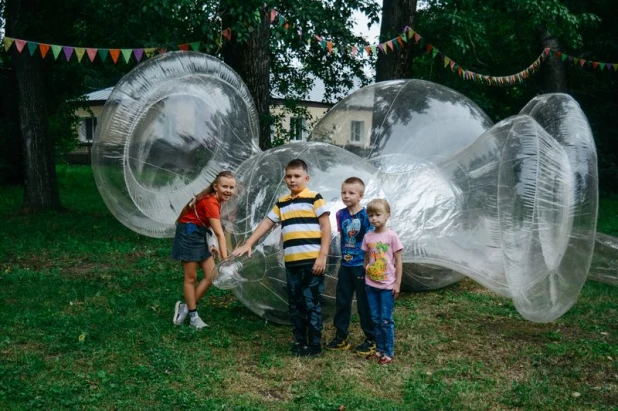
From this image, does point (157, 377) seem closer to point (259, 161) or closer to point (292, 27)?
point (259, 161)

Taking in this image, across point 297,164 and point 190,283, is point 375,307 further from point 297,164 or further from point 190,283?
point 190,283

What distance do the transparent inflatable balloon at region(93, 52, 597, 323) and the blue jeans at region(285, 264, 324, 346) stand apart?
240 mm

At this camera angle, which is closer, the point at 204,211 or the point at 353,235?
the point at 353,235

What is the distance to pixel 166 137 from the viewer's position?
24.3 feet

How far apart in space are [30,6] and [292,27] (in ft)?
22.3

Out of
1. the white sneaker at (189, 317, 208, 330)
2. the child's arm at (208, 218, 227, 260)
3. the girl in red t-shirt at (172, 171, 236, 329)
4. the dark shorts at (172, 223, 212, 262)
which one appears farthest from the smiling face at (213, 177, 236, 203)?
the white sneaker at (189, 317, 208, 330)

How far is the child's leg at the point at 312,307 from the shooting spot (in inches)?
213

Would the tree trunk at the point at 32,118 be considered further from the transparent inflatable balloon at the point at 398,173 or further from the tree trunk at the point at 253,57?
the transparent inflatable balloon at the point at 398,173

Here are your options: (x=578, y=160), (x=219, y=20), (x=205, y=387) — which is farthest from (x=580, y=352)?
(x=219, y=20)

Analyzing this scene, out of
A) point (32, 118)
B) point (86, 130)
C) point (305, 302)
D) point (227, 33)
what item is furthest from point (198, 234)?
point (86, 130)

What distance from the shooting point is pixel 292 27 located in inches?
404

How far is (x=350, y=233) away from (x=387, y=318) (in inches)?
27.8

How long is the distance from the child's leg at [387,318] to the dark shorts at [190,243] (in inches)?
68.6

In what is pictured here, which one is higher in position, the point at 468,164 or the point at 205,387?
the point at 468,164
